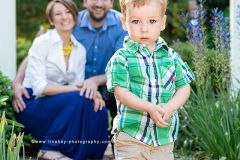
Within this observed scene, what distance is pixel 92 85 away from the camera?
120 inches

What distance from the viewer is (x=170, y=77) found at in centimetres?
188

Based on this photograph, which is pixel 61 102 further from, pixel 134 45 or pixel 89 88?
pixel 134 45

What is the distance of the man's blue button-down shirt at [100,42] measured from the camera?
346 cm

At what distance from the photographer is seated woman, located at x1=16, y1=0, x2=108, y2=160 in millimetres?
2912

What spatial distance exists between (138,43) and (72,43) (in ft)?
5.21

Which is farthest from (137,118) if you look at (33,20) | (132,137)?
(33,20)

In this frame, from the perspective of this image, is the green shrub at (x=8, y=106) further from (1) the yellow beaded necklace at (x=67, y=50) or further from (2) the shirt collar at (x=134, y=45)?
(2) the shirt collar at (x=134, y=45)

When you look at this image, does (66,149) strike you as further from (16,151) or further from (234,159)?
(234,159)

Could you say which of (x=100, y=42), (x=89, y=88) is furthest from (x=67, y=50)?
(x=89, y=88)

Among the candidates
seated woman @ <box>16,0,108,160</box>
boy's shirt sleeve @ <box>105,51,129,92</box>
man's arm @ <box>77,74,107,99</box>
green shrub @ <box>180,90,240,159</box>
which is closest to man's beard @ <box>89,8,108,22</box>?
seated woman @ <box>16,0,108,160</box>

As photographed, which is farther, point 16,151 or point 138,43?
point 138,43

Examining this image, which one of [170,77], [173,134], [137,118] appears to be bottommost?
[173,134]

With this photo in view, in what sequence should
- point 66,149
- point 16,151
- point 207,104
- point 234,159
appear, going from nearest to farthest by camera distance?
point 16,151, point 234,159, point 207,104, point 66,149

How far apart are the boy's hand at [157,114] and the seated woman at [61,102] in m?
1.31
